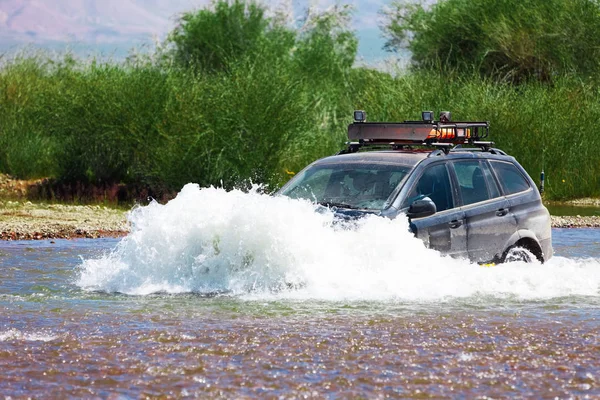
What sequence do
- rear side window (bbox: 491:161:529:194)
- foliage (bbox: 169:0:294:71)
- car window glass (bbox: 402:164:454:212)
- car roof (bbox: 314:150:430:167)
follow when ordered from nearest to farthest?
car window glass (bbox: 402:164:454:212) < car roof (bbox: 314:150:430:167) < rear side window (bbox: 491:161:529:194) < foliage (bbox: 169:0:294:71)

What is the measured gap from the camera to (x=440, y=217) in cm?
1061

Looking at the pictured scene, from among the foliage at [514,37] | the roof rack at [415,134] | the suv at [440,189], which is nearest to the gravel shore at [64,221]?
the roof rack at [415,134]

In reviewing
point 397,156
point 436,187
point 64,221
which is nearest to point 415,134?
point 397,156

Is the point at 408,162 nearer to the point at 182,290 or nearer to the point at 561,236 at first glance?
the point at 182,290

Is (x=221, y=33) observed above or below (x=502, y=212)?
above

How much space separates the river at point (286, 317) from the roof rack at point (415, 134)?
1378 millimetres

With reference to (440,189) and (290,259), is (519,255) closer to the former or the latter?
(440,189)

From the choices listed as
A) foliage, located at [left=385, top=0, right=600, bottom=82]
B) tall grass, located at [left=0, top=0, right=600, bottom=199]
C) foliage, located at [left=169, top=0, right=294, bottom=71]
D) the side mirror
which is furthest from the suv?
foliage, located at [left=169, top=0, right=294, bottom=71]

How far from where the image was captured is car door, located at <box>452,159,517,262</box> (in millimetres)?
10922

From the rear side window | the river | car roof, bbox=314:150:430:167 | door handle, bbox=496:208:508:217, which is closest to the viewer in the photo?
the river

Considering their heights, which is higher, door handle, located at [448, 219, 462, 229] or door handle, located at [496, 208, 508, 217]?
door handle, located at [496, 208, 508, 217]

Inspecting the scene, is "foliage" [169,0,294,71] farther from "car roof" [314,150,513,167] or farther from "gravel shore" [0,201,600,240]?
"car roof" [314,150,513,167]

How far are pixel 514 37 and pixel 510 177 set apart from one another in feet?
91.7

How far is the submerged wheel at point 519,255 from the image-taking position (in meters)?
11.2
